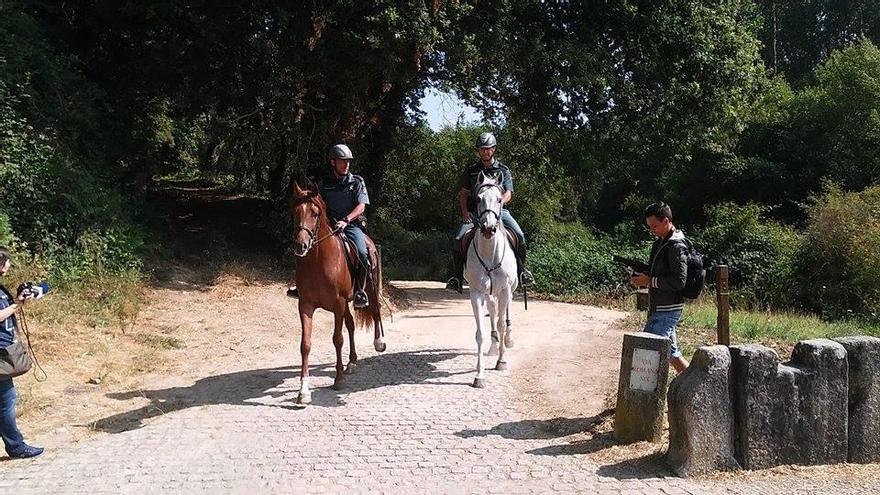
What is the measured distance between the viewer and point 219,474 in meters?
5.32

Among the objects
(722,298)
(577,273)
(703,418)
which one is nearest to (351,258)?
(722,298)

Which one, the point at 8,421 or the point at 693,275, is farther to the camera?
the point at 693,275

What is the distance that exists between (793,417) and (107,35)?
56.5 ft

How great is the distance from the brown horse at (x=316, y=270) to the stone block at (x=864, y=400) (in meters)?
5.25

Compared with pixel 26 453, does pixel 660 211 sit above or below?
above

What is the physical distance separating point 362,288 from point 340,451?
2.69 metres

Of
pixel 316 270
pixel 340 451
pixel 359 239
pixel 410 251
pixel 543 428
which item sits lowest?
pixel 340 451

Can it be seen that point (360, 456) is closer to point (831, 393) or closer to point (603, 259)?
point (831, 393)

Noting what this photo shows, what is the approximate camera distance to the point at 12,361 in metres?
5.56

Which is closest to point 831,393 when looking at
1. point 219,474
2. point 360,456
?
point 360,456

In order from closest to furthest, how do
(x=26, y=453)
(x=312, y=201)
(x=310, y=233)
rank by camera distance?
(x=26, y=453)
(x=310, y=233)
(x=312, y=201)

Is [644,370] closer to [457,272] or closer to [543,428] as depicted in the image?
[543,428]

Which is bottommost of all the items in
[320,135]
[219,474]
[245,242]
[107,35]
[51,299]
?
[219,474]

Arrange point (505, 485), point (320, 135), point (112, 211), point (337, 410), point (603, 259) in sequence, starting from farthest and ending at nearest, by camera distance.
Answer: point (603, 259) → point (320, 135) → point (112, 211) → point (337, 410) → point (505, 485)
